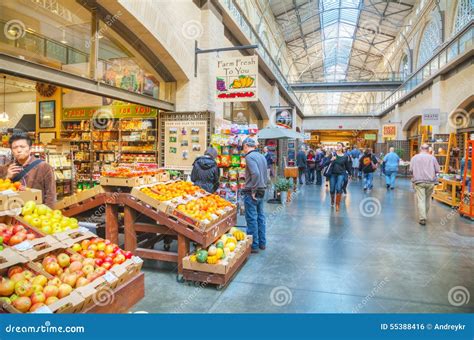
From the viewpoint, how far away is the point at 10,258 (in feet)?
7.52

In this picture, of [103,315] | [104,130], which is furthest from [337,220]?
[104,130]

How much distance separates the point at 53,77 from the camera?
495 centimetres

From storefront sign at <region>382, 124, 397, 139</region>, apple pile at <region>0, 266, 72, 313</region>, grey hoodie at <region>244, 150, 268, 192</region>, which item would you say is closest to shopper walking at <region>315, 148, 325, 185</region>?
storefront sign at <region>382, 124, 397, 139</region>

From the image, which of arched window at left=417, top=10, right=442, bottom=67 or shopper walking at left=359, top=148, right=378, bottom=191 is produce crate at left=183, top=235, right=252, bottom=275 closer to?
shopper walking at left=359, top=148, right=378, bottom=191

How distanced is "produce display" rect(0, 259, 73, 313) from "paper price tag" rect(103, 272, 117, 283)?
0.86ft

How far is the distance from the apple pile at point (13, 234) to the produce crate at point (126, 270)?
76 cm

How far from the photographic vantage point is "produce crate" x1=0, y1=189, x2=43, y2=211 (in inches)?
110

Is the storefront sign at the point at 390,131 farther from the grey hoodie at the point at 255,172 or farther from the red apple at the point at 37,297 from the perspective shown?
the red apple at the point at 37,297

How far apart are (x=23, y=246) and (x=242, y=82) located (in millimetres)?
5747

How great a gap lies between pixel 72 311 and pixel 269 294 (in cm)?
203

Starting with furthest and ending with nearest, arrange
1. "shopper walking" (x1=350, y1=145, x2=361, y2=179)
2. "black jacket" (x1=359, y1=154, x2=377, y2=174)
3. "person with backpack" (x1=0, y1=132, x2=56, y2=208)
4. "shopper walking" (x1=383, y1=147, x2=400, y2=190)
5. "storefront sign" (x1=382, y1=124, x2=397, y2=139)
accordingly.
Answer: "storefront sign" (x1=382, y1=124, x2=397, y2=139) < "shopper walking" (x1=350, y1=145, x2=361, y2=179) < "shopper walking" (x1=383, y1=147, x2=400, y2=190) < "black jacket" (x1=359, y1=154, x2=377, y2=174) < "person with backpack" (x1=0, y1=132, x2=56, y2=208)

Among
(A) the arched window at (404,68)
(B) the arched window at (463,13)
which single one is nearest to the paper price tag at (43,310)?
(B) the arched window at (463,13)

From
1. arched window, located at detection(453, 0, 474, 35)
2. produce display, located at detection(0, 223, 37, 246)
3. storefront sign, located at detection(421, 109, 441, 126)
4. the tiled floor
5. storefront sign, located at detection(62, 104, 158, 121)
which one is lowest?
the tiled floor

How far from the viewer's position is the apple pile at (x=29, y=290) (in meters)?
2.05
